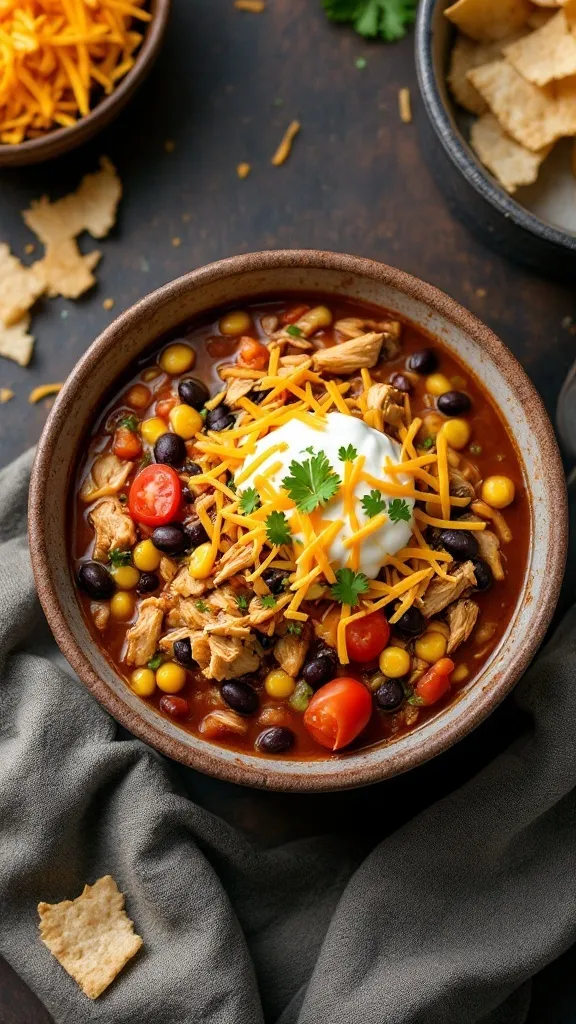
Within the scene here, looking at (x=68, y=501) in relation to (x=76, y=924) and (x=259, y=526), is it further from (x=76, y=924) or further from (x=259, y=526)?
(x=76, y=924)

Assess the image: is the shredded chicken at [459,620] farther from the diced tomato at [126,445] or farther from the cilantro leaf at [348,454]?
the diced tomato at [126,445]

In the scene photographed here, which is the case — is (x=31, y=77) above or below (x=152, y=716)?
above

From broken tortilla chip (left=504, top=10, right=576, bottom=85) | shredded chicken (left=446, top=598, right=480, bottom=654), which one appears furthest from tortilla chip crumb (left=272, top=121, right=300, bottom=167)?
shredded chicken (left=446, top=598, right=480, bottom=654)

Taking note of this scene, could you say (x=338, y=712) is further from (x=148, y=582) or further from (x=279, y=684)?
(x=148, y=582)

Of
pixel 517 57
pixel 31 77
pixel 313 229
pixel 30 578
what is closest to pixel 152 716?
pixel 30 578

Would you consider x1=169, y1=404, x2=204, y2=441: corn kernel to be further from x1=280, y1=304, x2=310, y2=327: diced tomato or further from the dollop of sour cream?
x1=280, y1=304, x2=310, y2=327: diced tomato

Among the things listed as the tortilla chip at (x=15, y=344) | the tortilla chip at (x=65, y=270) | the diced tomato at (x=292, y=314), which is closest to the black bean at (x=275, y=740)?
the diced tomato at (x=292, y=314)

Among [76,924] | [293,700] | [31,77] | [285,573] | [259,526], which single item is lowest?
[76,924]
